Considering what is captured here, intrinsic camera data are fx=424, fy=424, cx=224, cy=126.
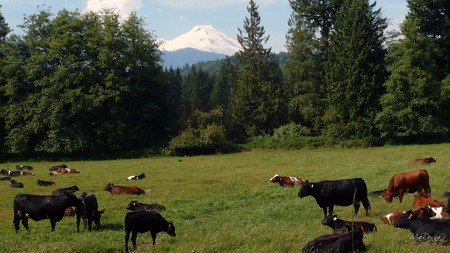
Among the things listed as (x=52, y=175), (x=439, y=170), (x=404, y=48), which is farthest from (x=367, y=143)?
(x=52, y=175)

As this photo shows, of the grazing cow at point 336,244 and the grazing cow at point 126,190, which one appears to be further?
the grazing cow at point 126,190

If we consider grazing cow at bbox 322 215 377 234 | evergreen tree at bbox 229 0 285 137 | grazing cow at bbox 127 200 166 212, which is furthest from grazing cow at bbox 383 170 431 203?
evergreen tree at bbox 229 0 285 137

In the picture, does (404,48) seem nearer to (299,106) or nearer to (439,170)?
(299,106)

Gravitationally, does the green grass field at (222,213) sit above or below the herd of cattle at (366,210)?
below

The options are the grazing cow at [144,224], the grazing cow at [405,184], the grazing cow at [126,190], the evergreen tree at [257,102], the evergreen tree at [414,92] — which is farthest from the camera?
the evergreen tree at [257,102]

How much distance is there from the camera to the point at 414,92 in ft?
152

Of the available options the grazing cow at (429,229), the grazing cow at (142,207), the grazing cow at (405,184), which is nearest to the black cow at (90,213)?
the grazing cow at (142,207)

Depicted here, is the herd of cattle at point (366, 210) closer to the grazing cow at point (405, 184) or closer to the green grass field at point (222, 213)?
the grazing cow at point (405, 184)

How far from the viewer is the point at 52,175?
29.8 meters

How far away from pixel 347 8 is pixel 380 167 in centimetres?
3198

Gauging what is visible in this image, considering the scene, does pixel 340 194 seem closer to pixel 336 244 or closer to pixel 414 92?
pixel 336 244

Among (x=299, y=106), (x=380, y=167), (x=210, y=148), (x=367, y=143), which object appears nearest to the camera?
(x=380, y=167)

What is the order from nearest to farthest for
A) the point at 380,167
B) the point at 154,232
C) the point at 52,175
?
the point at 154,232, the point at 380,167, the point at 52,175

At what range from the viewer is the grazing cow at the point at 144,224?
10.8 m
